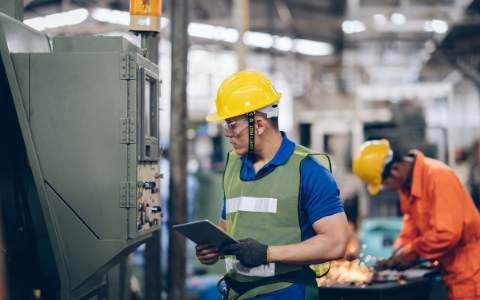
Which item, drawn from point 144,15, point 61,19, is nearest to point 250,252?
point 144,15

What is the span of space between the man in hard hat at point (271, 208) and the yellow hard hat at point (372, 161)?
5.37 ft

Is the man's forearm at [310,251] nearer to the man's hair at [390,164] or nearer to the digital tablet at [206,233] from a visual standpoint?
the digital tablet at [206,233]

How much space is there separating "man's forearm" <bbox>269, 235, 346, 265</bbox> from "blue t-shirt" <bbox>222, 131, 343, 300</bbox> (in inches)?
4.3

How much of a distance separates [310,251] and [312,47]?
48.1 ft

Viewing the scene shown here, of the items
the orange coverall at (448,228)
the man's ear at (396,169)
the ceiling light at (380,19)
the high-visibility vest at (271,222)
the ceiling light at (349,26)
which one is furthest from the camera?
the ceiling light at (349,26)

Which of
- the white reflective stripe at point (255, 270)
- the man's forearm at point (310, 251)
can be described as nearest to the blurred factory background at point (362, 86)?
the white reflective stripe at point (255, 270)

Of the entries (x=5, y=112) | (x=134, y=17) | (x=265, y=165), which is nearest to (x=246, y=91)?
(x=265, y=165)

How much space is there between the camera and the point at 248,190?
7.19 feet

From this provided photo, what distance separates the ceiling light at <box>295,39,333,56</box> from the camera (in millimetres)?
15398

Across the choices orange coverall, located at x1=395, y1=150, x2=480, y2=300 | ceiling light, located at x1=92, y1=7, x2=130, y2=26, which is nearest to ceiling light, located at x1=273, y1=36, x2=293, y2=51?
ceiling light, located at x1=92, y1=7, x2=130, y2=26

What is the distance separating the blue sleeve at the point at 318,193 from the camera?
1.99 meters

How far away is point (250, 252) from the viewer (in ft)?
6.47

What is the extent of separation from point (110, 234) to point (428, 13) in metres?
10.5

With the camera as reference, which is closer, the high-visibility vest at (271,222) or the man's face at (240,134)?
the high-visibility vest at (271,222)
